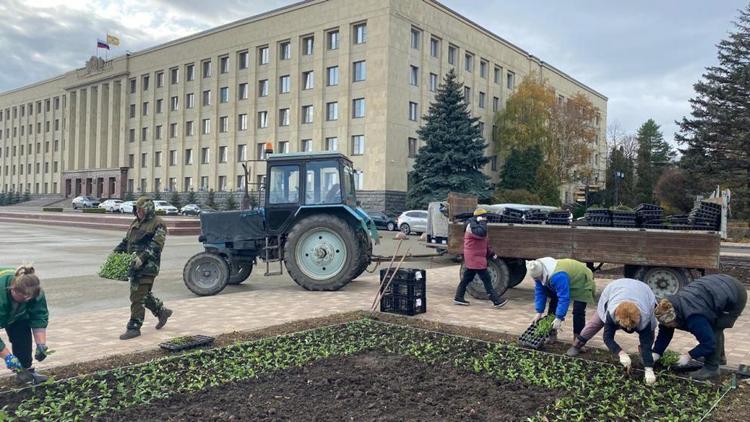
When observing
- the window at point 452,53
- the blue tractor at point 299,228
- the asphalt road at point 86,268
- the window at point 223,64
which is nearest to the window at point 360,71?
the window at point 452,53

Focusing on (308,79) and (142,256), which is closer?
(142,256)

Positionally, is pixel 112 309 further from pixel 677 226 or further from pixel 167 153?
pixel 167 153

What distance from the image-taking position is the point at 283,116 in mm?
47469

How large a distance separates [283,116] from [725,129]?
1308 inches

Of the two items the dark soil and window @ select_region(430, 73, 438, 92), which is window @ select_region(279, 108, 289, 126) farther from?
the dark soil

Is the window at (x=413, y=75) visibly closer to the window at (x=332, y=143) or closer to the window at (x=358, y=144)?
the window at (x=358, y=144)

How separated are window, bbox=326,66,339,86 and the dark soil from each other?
40341 mm

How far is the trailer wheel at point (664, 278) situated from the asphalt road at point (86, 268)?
23.6ft

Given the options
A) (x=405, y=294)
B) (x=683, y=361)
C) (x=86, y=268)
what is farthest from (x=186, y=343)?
(x=86, y=268)

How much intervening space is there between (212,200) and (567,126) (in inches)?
1291

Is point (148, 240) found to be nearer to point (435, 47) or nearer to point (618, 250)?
point (618, 250)

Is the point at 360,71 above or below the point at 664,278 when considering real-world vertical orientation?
above

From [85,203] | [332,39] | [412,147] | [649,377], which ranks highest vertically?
[332,39]

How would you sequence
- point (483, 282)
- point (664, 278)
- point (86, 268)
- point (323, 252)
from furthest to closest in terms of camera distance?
point (86, 268)
point (323, 252)
point (483, 282)
point (664, 278)
